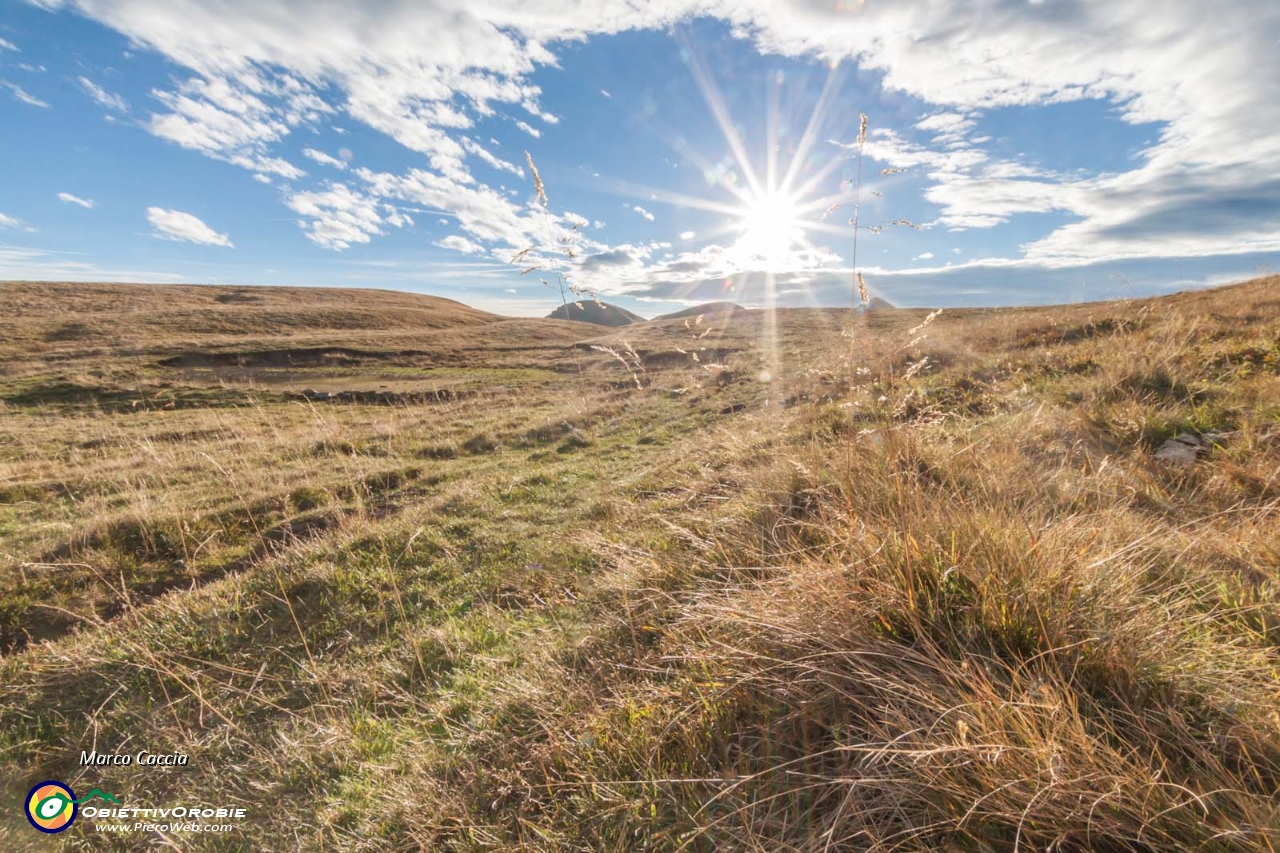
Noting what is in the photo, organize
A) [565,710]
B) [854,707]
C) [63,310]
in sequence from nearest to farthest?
1. [854,707]
2. [565,710]
3. [63,310]

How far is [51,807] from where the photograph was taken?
277 cm

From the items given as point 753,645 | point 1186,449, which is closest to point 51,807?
point 753,645

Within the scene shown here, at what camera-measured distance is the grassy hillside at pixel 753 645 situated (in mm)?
1569

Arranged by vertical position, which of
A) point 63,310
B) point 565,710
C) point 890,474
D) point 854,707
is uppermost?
point 63,310

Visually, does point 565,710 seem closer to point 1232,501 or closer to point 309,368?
point 1232,501

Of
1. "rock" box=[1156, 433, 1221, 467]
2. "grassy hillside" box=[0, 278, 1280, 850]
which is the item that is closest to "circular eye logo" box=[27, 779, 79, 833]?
"grassy hillside" box=[0, 278, 1280, 850]

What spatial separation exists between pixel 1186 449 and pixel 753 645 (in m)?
4.42

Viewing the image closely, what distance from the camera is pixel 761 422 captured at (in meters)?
8.12

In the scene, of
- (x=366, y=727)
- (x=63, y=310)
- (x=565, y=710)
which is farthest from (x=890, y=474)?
(x=63, y=310)

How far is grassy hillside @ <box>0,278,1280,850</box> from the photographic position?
1.57 metres

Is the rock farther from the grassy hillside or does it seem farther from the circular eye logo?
the circular eye logo

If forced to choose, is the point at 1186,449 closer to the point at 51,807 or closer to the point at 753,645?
the point at 753,645

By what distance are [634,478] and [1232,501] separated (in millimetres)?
5699

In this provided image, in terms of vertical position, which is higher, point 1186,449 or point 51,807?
point 1186,449
